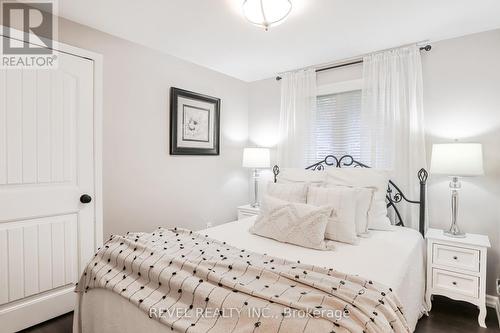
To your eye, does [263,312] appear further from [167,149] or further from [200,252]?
[167,149]

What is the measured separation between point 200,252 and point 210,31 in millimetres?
1930

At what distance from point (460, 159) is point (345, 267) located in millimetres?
1391

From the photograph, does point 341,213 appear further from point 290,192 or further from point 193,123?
point 193,123

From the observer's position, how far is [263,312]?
1.03 meters

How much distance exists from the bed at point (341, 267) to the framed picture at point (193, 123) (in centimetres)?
122

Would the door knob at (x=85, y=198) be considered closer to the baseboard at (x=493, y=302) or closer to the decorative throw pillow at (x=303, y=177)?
the decorative throw pillow at (x=303, y=177)

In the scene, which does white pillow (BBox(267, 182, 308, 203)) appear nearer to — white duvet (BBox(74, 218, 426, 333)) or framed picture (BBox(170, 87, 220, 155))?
white duvet (BBox(74, 218, 426, 333))

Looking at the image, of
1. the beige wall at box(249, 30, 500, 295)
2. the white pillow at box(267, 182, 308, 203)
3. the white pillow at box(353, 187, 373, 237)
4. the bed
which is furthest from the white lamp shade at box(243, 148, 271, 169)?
the beige wall at box(249, 30, 500, 295)

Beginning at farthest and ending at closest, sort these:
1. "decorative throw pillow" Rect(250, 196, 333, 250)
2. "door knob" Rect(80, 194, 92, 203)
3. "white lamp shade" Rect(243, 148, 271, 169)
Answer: "white lamp shade" Rect(243, 148, 271, 169) → "door knob" Rect(80, 194, 92, 203) → "decorative throw pillow" Rect(250, 196, 333, 250)

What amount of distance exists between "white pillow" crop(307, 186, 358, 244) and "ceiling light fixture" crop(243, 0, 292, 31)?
1.43 metres

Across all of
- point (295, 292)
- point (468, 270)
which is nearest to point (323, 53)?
point (468, 270)

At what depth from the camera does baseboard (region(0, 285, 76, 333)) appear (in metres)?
1.97

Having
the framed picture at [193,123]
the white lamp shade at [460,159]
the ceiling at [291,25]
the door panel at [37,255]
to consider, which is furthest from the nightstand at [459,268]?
the door panel at [37,255]

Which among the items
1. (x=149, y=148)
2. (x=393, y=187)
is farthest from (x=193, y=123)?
(x=393, y=187)
